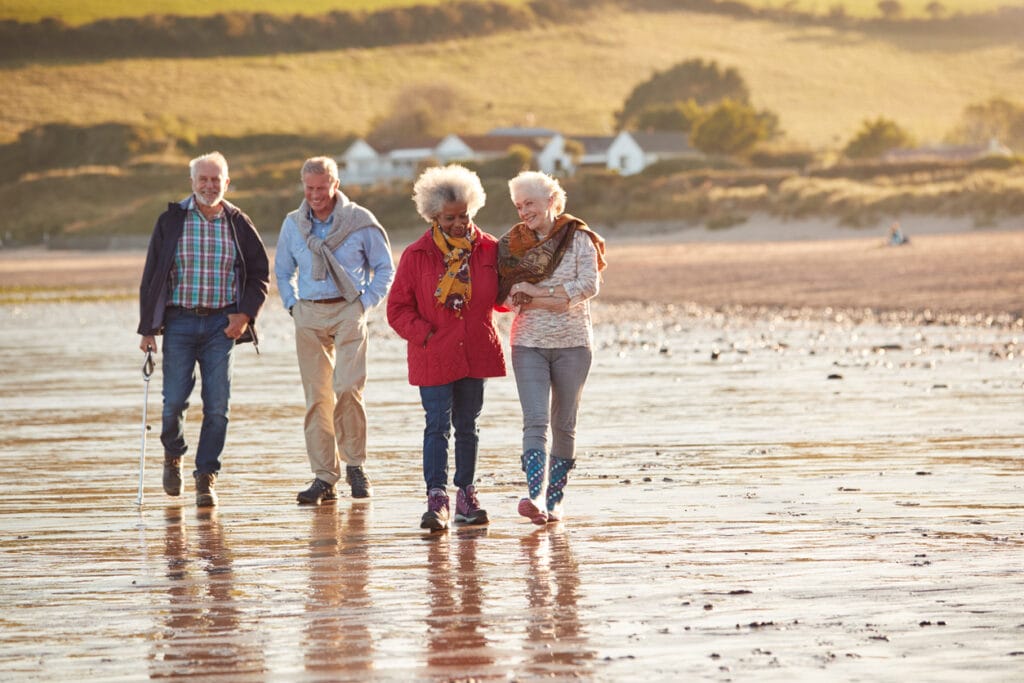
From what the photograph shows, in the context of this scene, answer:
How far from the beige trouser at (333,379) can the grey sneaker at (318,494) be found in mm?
42

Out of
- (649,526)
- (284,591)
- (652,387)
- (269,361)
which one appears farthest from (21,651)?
(269,361)

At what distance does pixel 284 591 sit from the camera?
250 inches

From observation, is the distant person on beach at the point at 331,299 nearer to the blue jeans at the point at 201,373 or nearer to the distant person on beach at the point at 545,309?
the blue jeans at the point at 201,373

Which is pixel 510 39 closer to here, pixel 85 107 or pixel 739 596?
pixel 85 107

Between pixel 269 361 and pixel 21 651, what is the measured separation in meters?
12.6

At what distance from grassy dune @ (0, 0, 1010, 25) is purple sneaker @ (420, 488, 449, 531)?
127m

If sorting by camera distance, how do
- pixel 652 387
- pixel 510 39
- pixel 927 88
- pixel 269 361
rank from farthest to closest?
pixel 510 39, pixel 927 88, pixel 269 361, pixel 652 387

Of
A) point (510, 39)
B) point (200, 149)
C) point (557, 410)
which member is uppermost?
point (510, 39)

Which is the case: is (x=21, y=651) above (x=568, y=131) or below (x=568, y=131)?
below

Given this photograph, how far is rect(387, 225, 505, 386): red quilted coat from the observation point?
774cm

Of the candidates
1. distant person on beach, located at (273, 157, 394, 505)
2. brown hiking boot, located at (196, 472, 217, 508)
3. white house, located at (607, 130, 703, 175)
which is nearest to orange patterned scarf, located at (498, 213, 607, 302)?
distant person on beach, located at (273, 157, 394, 505)

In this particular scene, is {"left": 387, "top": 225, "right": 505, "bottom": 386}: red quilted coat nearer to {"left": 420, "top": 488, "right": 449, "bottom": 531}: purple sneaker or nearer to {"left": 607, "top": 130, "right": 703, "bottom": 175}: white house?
{"left": 420, "top": 488, "right": 449, "bottom": 531}: purple sneaker

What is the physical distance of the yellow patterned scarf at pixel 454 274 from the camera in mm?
7699

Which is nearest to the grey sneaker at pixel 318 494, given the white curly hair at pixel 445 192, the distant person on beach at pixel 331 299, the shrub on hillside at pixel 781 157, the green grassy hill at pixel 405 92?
the distant person on beach at pixel 331 299
